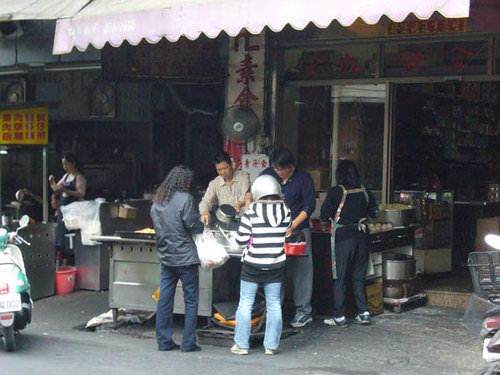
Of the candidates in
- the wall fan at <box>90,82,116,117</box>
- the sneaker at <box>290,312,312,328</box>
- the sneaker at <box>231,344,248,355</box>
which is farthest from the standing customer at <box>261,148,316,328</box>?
the wall fan at <box>90,82,116,117</box>

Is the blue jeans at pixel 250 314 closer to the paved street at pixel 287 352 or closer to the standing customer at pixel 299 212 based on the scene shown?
the paved street at pixel 287 352

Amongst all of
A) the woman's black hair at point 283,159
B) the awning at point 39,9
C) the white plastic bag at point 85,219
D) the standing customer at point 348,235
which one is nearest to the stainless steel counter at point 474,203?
the standing customer at point 348,235

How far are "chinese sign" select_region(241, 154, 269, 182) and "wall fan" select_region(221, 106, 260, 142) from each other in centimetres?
28

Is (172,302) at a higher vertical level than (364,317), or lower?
higher

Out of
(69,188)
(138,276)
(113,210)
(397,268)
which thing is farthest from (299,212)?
(69,188)

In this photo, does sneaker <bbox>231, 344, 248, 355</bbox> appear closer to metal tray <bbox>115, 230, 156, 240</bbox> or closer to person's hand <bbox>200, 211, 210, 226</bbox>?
metal tray <bbox>115, 230, 156, 240</bbox>

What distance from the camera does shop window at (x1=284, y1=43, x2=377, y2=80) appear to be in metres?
10.6

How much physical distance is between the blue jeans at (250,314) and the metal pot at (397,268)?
229cm

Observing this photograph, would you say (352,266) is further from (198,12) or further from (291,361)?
(198,12)

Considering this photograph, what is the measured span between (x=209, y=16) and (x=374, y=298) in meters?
3.78

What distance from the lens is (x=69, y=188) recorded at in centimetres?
1140

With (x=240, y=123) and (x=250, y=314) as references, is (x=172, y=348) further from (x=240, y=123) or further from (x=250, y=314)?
(x=240, y=123)

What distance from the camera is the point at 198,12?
→ 7758mm

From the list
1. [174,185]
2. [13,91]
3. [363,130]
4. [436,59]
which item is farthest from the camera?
[13,91]
